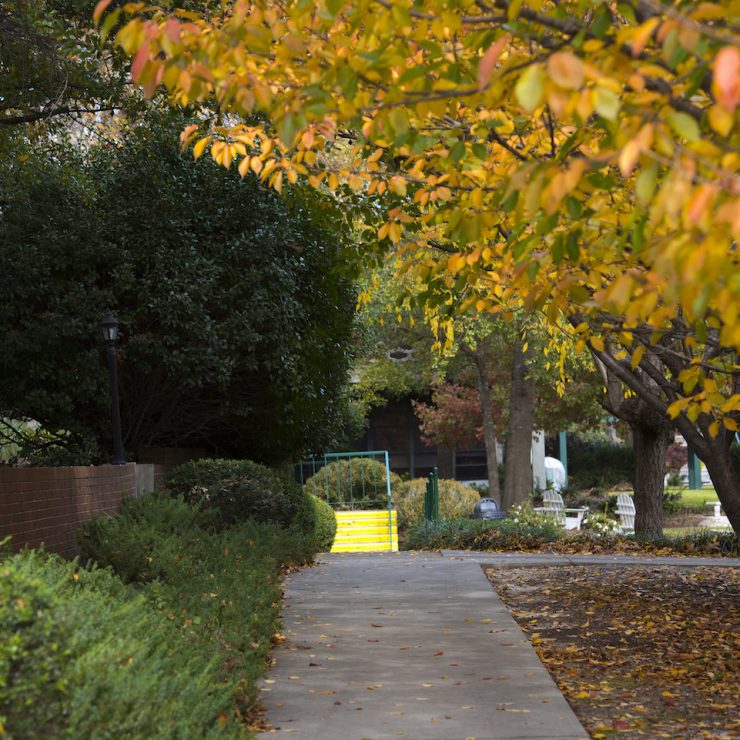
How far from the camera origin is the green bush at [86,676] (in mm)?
3859

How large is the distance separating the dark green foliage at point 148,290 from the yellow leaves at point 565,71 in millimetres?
9099

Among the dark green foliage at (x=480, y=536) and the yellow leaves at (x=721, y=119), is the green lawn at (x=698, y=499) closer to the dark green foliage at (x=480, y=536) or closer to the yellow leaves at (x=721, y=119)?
the dark green foliage at (x=480, y=536)

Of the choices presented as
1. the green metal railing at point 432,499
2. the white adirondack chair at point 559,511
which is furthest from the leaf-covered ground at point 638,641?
the white adirondack chair at point 559,511

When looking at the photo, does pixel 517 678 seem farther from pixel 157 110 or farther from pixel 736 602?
pixel 157 110

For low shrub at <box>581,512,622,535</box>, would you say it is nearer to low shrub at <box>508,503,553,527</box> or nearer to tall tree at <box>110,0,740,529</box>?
low shrub at <box>508,503,553,527</box>

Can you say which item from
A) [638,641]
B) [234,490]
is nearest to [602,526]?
[234,490]

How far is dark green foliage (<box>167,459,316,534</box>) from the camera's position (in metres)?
13.8

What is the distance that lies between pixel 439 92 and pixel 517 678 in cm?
408

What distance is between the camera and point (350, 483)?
77.8 feet

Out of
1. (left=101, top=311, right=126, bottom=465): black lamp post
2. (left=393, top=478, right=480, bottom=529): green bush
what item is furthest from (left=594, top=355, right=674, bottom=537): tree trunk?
(left=101, top=311, right=126, bottom=465): black lamp post

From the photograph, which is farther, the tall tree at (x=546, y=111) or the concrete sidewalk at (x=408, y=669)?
the concrete sidewalk at (x=408, y=669)

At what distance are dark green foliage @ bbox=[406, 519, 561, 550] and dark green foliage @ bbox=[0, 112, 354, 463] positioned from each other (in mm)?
3317

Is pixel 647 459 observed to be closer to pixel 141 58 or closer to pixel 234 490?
pixel 234 490

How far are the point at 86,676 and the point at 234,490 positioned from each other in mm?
9737
